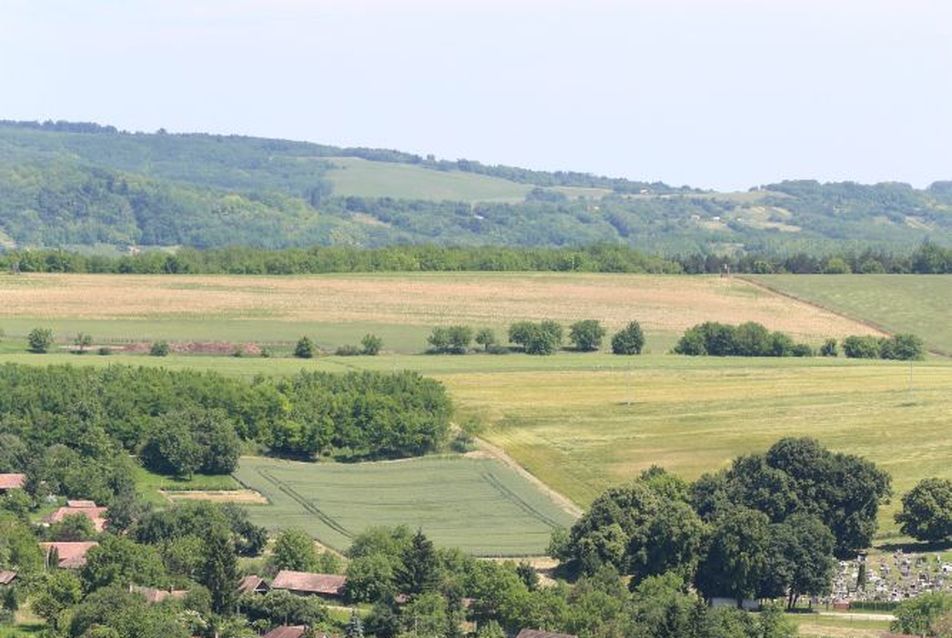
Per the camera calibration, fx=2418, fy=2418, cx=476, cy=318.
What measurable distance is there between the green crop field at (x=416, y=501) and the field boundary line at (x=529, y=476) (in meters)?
0.36

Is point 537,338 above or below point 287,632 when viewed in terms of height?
above

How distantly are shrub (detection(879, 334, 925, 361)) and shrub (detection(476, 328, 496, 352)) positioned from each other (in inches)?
953

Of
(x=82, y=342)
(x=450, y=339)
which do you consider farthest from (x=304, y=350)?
(x=82, y=342)

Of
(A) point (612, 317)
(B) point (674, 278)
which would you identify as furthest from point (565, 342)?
(B) point (674, 278)

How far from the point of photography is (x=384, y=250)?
188375 mm

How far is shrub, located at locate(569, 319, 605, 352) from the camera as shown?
489 feet

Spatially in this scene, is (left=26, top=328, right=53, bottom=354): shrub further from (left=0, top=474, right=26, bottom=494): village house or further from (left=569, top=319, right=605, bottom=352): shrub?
(left=569, top=319, right=605, bottom=352): shrub

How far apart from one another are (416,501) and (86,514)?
15456 millimetres

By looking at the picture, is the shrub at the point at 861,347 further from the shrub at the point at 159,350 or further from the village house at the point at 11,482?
the village house at the point at 11,482

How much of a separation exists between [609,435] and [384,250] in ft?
232

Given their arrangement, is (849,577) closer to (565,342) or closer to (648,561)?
(648,561)

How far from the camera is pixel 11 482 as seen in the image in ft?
347

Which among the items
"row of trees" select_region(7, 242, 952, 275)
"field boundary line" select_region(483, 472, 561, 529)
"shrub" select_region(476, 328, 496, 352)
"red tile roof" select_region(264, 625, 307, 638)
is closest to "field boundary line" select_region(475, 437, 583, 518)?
"field boundary line" select_region(483, 472, 561, 529)

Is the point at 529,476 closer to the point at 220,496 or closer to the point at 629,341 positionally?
the point at 220,496
